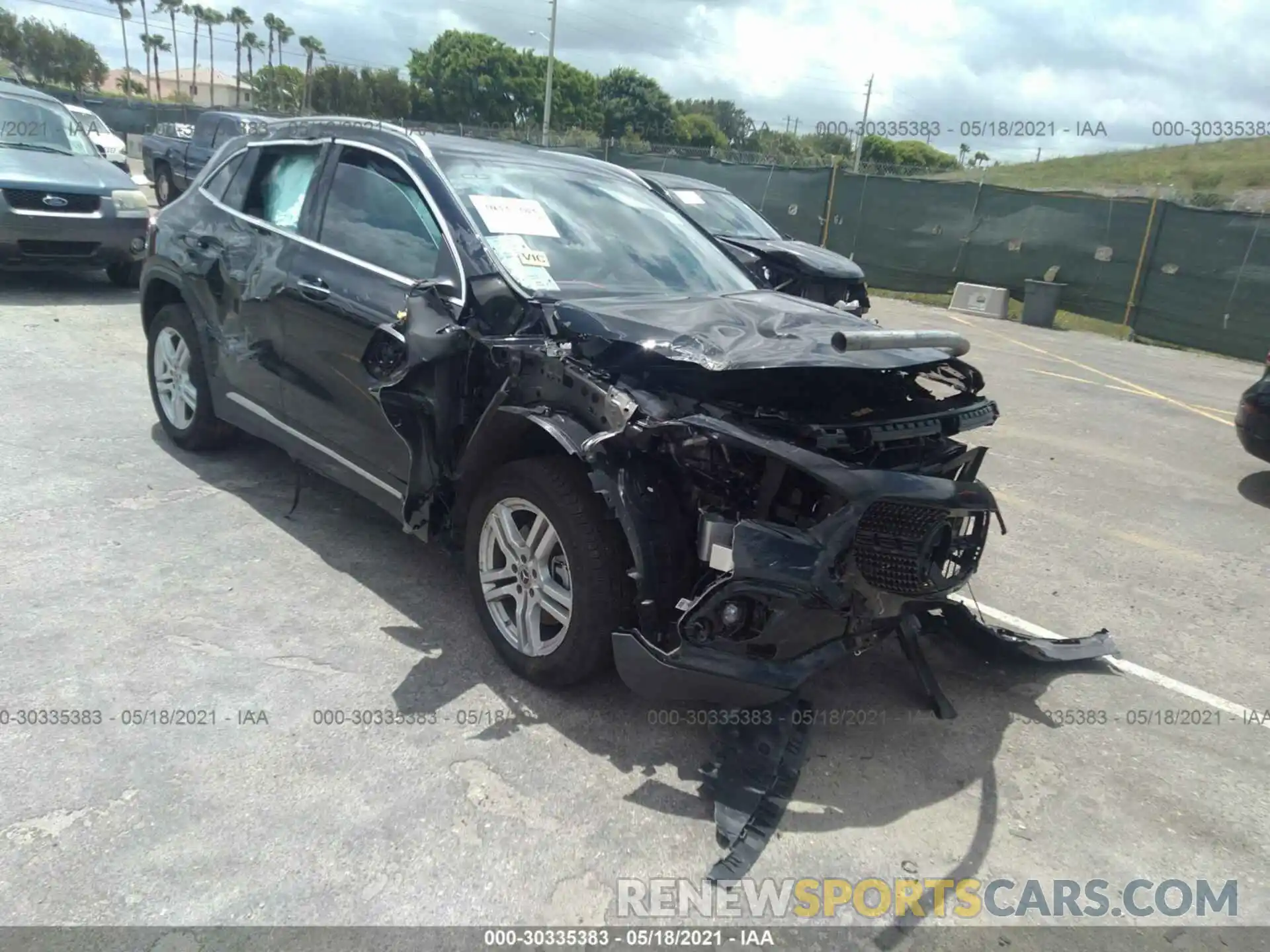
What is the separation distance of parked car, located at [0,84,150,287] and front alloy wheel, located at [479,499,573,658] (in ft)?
26.0

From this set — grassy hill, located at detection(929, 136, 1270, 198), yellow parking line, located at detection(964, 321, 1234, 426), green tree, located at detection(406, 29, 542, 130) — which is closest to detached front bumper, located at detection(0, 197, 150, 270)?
yellow parking line, located at detection(964, 321, 1234, 426)

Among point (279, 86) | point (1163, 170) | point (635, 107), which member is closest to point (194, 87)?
point (279, 86)

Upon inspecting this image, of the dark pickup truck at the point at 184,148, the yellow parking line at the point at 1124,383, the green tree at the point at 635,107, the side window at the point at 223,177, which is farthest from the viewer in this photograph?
the green tree at the point at 635,107

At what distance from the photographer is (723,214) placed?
34.8ft

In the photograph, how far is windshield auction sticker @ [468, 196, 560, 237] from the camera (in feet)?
12.0

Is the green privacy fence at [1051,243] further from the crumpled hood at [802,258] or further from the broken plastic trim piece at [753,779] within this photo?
the broken plastic trim piece at [753,779]

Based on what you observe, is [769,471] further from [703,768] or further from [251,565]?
[251,565]

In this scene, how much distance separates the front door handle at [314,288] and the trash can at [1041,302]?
1426cm

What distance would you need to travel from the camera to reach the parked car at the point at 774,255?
9289 millimetres

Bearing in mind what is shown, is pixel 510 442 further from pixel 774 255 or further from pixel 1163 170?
pixel 1163 170

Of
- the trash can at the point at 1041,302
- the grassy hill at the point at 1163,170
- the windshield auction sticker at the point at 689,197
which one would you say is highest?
the grassy hill at the point at 1163,170

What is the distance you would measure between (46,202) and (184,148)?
967cm

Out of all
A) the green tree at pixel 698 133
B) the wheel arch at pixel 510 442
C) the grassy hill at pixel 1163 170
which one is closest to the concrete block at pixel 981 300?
the wheel arch at pixel 510 442

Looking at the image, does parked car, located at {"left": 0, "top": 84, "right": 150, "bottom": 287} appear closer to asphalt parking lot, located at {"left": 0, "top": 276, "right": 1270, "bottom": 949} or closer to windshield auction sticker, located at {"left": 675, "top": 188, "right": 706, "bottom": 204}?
asphalt parking lot, located at {"left": 0, "top": 276, "right": 1270, "bottom": 949}
